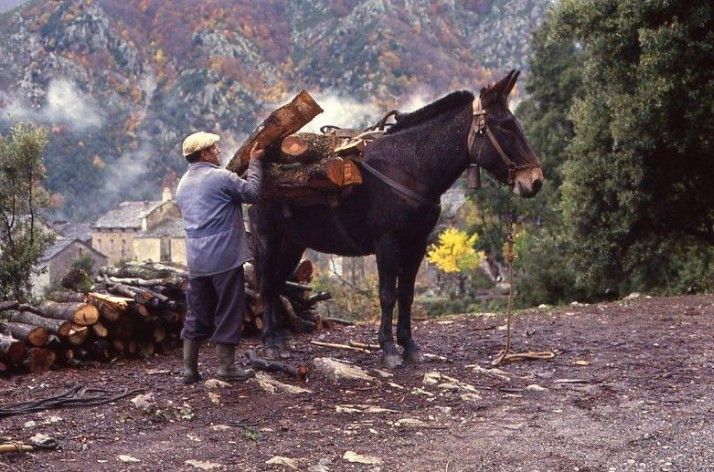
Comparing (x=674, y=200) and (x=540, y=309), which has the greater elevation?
(x=674, y=200)

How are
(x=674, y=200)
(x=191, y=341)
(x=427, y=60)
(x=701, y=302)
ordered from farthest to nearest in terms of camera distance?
1. (x=427, y=60)
2. (x=674, y=200)
3. (x=701, y=302)
4. (x=191, y=341)

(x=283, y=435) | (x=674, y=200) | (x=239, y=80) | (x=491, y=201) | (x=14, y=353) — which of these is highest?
(x=239, y=80)

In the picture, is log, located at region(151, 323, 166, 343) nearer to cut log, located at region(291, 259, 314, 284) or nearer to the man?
the man

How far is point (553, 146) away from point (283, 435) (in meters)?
28.5

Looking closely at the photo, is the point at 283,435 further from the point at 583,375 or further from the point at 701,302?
the point at 701,302

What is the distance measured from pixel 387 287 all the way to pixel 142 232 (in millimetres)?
62946

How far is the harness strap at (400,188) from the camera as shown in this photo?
691 centimetres

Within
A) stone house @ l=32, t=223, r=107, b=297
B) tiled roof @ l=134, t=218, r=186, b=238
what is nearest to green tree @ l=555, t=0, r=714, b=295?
stone house @ l=32, t=223, r=107, b=297

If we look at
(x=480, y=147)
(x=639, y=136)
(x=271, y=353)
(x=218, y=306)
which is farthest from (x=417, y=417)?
(x=639, y=136)

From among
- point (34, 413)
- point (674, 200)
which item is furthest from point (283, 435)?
point (674, 200)

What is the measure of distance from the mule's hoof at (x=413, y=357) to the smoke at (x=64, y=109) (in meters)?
93.6

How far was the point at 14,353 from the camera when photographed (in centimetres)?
738

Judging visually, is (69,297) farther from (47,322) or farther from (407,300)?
(407,300)

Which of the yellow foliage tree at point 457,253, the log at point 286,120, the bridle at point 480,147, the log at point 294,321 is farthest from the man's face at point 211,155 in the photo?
the yellow foliage tree at point 457,253
